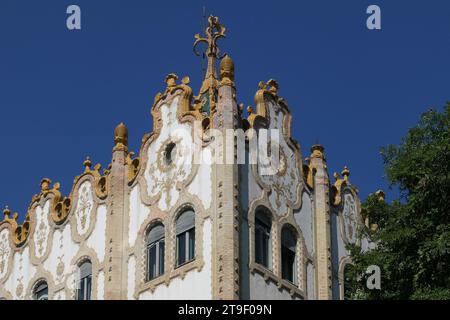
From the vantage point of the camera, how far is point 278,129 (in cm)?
4956

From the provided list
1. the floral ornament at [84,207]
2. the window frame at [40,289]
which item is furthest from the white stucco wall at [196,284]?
the window frame at [40,289]

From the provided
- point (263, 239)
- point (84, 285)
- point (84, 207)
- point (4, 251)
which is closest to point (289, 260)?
point (263, 239)

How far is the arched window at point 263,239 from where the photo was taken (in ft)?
152

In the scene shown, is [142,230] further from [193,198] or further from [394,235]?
[394,235]

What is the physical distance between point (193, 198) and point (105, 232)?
4.21 metres

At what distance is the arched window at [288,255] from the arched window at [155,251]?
386cm

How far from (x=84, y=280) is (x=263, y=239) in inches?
269

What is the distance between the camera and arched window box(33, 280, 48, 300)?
2013 inches

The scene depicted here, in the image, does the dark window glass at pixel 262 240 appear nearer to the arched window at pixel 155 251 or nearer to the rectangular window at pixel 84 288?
the arched window at pixel 155 251

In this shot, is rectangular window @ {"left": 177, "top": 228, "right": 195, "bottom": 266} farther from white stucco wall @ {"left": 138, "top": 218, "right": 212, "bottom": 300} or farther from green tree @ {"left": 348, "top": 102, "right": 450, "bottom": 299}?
green tree @ {"left": 348, "top": 102, "right": 450, "bottom": 299}

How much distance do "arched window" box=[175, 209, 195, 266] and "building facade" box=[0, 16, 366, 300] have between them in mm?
45
